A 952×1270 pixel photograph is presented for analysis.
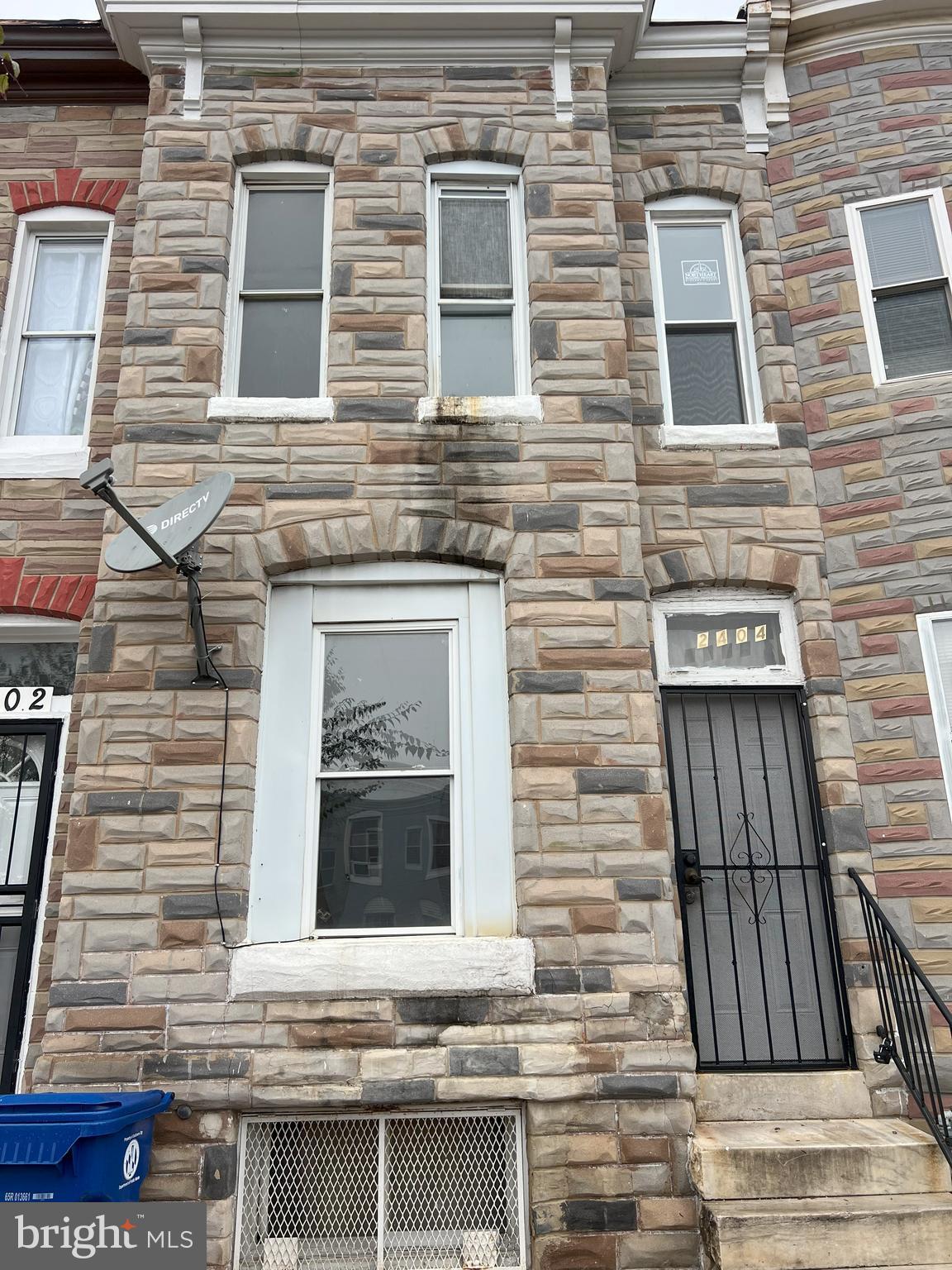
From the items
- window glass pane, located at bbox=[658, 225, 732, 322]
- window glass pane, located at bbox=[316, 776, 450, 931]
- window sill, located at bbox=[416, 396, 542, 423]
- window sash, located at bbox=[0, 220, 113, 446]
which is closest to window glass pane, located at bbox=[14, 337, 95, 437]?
window sash, located at bbox=[0, 220, 113, 446]

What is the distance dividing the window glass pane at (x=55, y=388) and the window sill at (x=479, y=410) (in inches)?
103

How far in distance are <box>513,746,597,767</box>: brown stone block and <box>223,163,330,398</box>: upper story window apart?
2.79 metres

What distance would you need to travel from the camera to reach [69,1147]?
411cm

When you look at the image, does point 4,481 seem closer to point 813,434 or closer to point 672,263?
point 672,263

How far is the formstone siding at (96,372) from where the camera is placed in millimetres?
6516

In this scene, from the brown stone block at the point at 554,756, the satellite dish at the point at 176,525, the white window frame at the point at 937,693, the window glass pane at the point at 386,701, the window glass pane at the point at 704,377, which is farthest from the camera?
the window glass pane at the point at 704,377

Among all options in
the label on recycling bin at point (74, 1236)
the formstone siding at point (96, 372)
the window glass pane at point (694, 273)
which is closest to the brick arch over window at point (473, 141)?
the window glass pane at point (694, 273)

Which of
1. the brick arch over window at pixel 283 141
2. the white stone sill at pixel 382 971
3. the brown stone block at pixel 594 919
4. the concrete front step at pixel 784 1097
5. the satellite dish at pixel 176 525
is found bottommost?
the concrete front step at pixel 784 1097

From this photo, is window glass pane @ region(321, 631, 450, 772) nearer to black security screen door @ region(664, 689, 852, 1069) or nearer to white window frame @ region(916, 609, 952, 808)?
black security screen door @ region(664, 689, 852, 1069)

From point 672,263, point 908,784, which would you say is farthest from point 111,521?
point 908,784

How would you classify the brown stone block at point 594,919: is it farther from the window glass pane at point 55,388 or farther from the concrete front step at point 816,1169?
the window glass pane at point 55,388

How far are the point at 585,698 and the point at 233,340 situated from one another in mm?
3388

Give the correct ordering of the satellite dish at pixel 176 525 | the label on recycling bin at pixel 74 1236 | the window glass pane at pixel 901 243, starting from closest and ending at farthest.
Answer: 1. the label on recycling bin at pixel 74 1236
2. the satellite dish at pixel 176 525
3. the window glass pane at pixel 901 243

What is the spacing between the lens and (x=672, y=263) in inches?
299
